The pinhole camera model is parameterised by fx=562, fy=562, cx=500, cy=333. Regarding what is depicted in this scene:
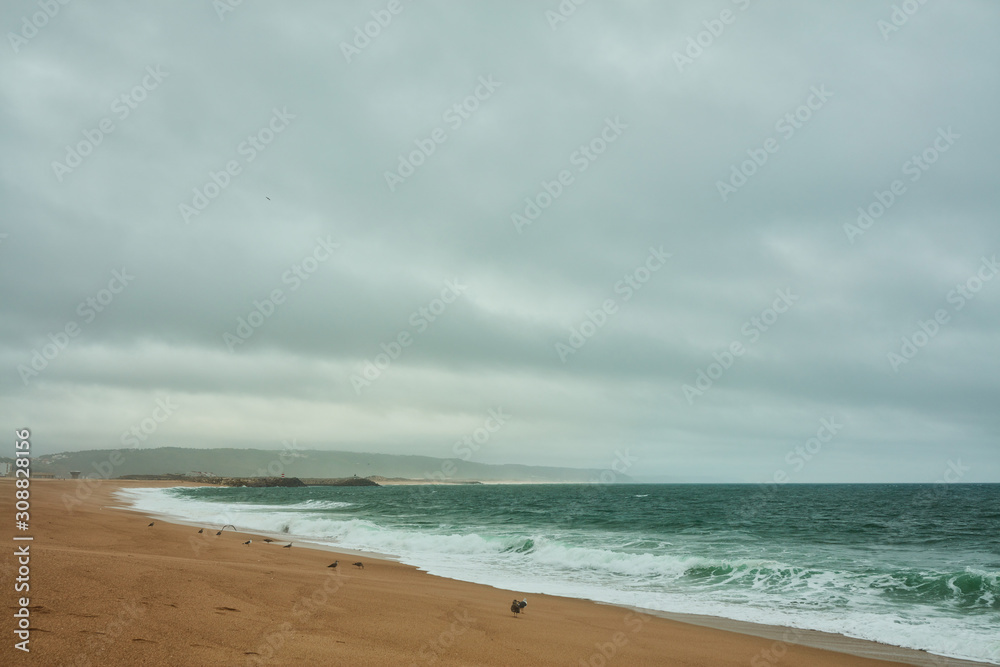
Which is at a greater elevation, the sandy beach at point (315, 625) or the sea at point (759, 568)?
the sandy beach at point (315, 625)

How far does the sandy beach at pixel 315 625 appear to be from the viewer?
529 centimetres

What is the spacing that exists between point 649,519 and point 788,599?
25.6 m

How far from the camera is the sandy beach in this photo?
5.29 metres

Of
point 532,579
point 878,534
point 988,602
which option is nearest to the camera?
point 988,602

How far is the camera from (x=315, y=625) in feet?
23.1

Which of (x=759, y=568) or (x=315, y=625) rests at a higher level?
(x=315, y=625)

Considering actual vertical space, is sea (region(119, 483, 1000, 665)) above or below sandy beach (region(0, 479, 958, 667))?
below

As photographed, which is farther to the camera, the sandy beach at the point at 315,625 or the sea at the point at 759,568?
the sea at the point at 759,568

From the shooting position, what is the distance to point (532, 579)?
52.7ft

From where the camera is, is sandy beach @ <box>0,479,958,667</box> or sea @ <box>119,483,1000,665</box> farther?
sea @ <box>119,483,1000,665</box>

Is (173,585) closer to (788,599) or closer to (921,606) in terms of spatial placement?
(788,599)

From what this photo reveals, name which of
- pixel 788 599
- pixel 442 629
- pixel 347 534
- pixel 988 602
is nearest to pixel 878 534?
pixel 988 602

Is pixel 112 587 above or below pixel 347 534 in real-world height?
above

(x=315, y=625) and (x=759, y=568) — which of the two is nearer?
(x=315, y=625)
